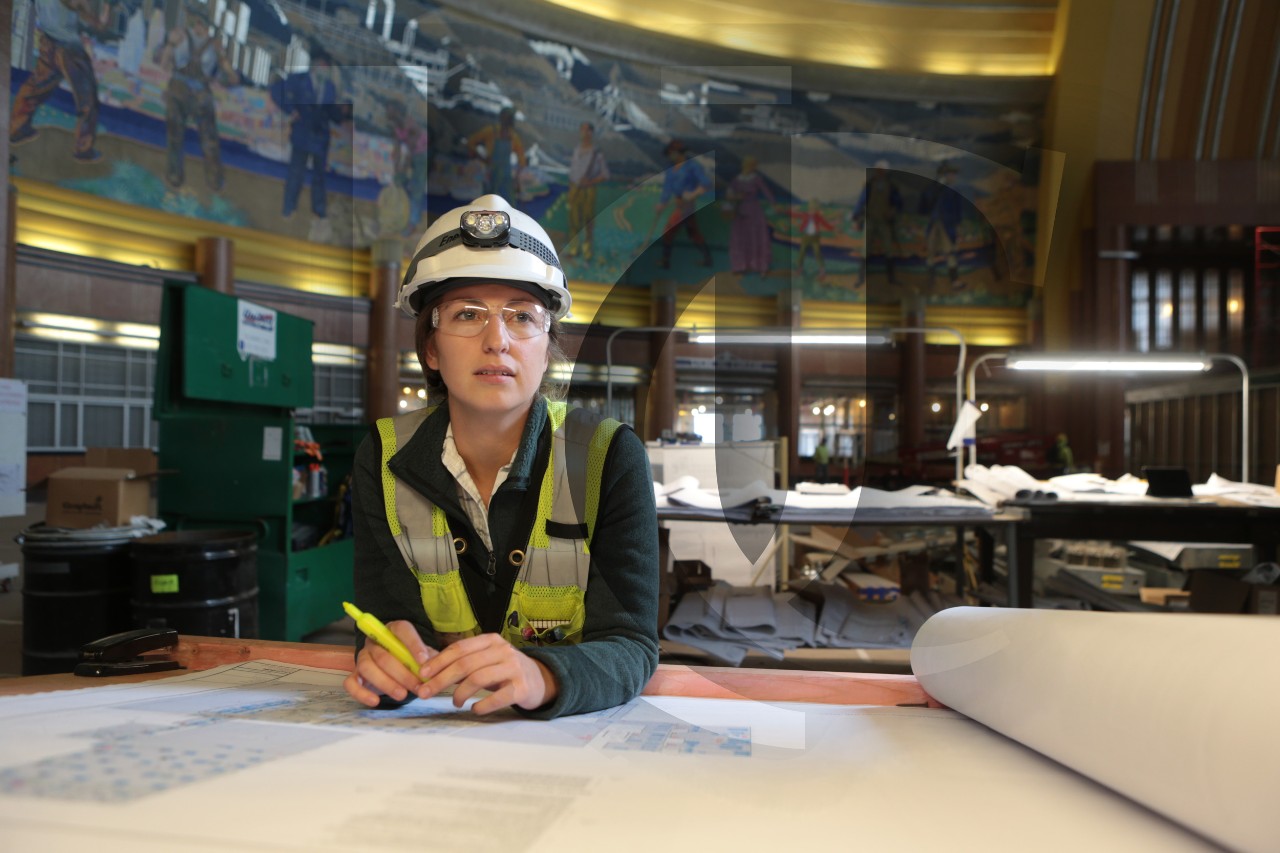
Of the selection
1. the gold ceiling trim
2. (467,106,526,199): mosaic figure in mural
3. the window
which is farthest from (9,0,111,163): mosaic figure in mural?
(467,106,526,199): mosaic figure in mural

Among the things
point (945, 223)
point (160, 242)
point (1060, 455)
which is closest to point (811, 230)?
point (945, 223)

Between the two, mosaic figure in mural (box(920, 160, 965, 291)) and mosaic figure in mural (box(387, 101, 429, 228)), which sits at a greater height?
mosaic figure in mural (box(387, 101, 429, 228))

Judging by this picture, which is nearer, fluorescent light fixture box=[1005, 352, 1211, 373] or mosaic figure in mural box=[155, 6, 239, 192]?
fluorescent light fixture box=[1005, 352, 1211, 373]

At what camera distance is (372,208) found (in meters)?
7.03

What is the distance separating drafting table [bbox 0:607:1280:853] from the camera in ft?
1.28

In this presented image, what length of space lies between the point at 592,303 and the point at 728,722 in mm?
554

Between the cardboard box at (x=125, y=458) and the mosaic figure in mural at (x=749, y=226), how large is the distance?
333cm

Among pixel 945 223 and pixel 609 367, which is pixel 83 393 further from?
pixel 945 223

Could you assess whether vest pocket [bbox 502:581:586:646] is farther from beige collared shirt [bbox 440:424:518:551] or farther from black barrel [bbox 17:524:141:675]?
black barrel [bbox 17:524:141:675]

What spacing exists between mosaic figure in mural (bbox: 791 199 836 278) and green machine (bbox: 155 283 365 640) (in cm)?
258

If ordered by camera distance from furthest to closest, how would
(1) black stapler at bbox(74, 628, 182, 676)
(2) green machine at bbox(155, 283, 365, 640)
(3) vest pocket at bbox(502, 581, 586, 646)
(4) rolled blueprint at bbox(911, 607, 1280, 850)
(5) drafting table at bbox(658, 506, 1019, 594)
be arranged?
(2) green machine at bbox(155, 283, 365, 640), (5) drafting table at bbox(658, 506, 1019, 594), (3) vest pocket at bbox(502, 581, 586, 646), (1) black stapler at bbox(74, 628, 182, 676), (4) rolled blueprint at bbox(911, 607, 1280, 850)

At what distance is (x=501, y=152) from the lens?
5.98 metres

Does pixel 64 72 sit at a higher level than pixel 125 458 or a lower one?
higher

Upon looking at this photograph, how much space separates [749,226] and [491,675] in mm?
682
